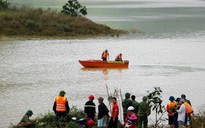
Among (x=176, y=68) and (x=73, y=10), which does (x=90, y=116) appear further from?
(x=73, y=10)

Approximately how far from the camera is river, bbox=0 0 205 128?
23016 millimetres

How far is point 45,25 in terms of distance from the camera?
54938mm

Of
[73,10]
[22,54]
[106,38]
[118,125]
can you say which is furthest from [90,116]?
[73,10]

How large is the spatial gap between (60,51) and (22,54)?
405cm

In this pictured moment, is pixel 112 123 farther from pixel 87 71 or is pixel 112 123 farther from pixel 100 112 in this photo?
pixel 87 71

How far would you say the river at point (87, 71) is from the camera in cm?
2302

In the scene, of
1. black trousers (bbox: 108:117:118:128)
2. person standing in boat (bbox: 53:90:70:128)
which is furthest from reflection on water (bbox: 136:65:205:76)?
black trousers (bbox: 108:117:118:128)

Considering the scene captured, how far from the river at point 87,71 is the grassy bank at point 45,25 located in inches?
126

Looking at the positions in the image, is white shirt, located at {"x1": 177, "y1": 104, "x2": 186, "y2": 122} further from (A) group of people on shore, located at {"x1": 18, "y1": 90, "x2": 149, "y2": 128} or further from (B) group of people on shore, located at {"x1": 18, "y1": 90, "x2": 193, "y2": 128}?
(A) group of people on shore, located at {"x1": 18, "y1": 90, "x2": 149, "y2": 128}

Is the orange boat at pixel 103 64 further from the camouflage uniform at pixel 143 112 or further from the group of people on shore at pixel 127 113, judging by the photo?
the camouflage uniform at pixel 143 112

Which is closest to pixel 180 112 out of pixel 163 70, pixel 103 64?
pixel 163 70

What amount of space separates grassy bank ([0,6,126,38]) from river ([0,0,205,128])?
10.5ft

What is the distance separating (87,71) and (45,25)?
23434 millimetres

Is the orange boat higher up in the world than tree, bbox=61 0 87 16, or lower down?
lower down
